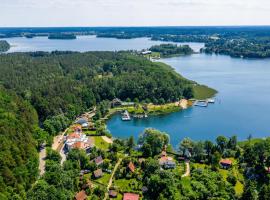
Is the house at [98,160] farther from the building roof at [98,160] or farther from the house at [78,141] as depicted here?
the house at [78,141]

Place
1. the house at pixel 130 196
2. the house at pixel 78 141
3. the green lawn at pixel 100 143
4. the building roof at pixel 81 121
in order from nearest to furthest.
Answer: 1. the house at pixel 130 196
2. the house at pixel 78 141
3. the green lawn at pixel 100 143
4. the building roof at pixel 81 121

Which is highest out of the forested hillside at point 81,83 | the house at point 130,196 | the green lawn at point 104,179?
the forested hillside at point 81,83

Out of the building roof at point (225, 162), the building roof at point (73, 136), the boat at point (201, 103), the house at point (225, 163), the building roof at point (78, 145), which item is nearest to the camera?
the house at point (225, 163)

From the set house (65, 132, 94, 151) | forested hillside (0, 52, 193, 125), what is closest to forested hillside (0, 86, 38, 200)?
house (65, 132, 94, 151)

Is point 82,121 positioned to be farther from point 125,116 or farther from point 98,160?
point 98,160

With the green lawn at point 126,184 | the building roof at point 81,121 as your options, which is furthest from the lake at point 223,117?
the green lawn at point 126,184

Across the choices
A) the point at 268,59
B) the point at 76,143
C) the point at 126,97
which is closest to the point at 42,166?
the point at 76,143

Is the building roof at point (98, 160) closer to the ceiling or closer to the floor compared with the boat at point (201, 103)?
closer to the floor
